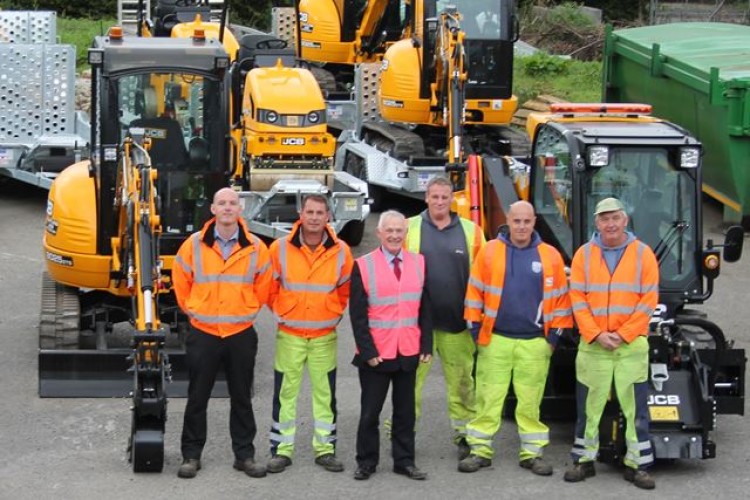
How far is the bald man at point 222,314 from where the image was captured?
9.80 meters

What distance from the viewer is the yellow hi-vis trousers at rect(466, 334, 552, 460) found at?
997 cm

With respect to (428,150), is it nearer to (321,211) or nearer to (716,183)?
(716,183)

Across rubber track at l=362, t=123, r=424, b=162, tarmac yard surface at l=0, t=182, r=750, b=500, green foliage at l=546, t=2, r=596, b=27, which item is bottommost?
tarmac yard surface at l=0, t=182, r=750, b=500

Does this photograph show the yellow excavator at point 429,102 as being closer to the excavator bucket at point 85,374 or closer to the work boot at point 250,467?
the excavator bucket at point 85,374

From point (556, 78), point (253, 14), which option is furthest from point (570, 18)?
point (253, 14)

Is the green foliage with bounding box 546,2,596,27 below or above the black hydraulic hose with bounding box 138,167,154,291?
above

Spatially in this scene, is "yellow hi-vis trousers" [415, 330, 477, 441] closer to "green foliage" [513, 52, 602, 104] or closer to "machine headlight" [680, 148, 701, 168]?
"machine headlight" [680, 148, 701, 168]

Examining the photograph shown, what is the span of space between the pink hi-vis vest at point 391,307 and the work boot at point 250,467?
40.5 inches

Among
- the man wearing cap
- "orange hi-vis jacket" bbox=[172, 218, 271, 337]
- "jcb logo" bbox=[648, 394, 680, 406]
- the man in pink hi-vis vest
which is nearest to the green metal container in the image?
"jcb logo" bbox=[648, 394, 680, 406]

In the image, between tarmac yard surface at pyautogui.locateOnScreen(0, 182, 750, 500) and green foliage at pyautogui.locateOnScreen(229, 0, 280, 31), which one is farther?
green foliage at pyautogui.locateOnScreen(229, 0, 280, 31)

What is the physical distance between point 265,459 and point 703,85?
9.22 metres

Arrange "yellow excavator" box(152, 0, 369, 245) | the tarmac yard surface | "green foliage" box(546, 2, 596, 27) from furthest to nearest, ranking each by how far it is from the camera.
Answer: "green foliage" box(546, 2, 596, 27) < "yellow excavator" box(152, 0, 369, 245) < the tarmac yard surface

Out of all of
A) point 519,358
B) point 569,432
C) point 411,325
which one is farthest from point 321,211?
point 569,432

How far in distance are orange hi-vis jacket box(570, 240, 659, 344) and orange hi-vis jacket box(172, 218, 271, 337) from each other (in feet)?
6.39
